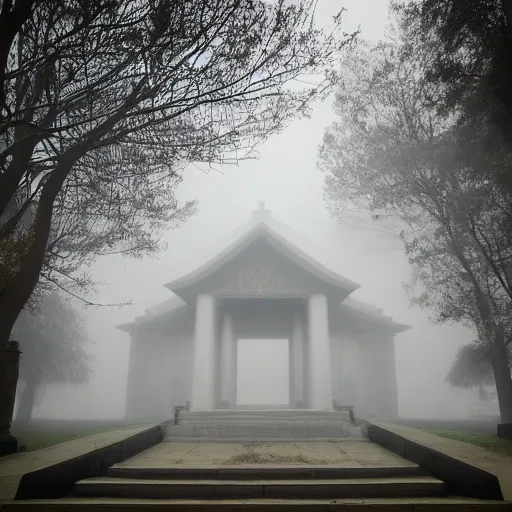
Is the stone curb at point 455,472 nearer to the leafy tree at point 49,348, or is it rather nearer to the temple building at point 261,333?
the temple building at point 261,333

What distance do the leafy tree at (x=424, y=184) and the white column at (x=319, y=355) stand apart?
3.53 m

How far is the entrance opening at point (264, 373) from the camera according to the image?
40.2 meters

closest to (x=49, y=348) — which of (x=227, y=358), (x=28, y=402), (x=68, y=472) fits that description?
(x=28, y=402)

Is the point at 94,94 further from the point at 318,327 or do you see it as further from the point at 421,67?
the point at 318,327

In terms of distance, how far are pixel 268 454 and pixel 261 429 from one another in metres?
3.43

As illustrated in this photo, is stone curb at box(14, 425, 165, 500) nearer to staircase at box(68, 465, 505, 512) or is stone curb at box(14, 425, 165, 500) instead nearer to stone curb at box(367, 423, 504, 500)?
staircase at box(68, 465, 505, 512)

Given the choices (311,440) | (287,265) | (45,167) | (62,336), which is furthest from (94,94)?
(62,336)

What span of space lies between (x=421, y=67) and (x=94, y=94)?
9109mm

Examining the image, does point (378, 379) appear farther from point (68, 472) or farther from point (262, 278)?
point (68, 472)

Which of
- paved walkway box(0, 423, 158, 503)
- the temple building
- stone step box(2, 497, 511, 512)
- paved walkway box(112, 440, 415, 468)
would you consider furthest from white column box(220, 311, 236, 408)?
stone step box(2, 497, 511, 512)

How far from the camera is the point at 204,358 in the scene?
15594 millimetres

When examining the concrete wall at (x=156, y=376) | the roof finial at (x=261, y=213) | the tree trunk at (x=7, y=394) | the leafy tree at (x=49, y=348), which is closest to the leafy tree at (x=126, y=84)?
the tree trunk at (x=7, y=394)

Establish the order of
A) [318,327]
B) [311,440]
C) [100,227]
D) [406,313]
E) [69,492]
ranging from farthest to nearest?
[406,313] → [318,327] → [100,227] → [311,440] → [69,492]

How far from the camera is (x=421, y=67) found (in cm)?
1226
